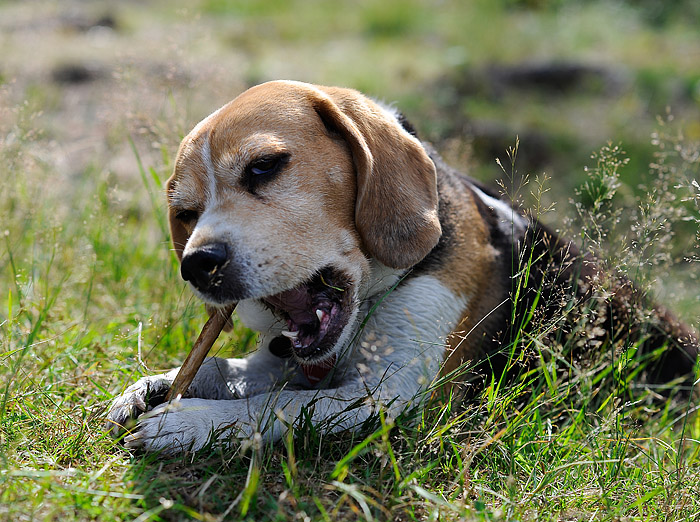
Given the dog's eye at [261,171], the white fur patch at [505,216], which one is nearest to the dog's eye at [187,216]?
the dog's eye at [261,171]

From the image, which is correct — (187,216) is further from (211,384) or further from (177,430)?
(177,430)

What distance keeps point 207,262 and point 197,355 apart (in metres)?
0.47

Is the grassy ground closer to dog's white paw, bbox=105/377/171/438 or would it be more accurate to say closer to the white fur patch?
dog's white paw, bbox=105/377/171/438

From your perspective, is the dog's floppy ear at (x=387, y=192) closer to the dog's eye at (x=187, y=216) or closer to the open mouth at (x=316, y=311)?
the open mouth at (x=316, y=311)

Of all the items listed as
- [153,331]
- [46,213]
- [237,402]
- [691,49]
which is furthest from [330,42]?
[237,402]

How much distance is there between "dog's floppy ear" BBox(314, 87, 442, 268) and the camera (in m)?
3.10

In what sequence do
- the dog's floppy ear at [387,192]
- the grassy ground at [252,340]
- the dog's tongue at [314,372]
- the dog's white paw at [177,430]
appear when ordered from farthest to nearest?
the dog's tongue at [314,372], the dog's floppy ear at [387,192], the dog's white paw at [177,430], the grassy ground at [252,340]

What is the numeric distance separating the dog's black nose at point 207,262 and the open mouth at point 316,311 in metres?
0.43

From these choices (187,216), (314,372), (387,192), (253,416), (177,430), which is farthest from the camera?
(314,372)

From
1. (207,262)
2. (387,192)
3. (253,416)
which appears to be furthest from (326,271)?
(253,416)

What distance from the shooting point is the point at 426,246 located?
10.3 ft

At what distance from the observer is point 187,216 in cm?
324

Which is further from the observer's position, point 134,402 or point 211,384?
point 211,384

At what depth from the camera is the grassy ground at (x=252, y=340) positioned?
8.11 ft
